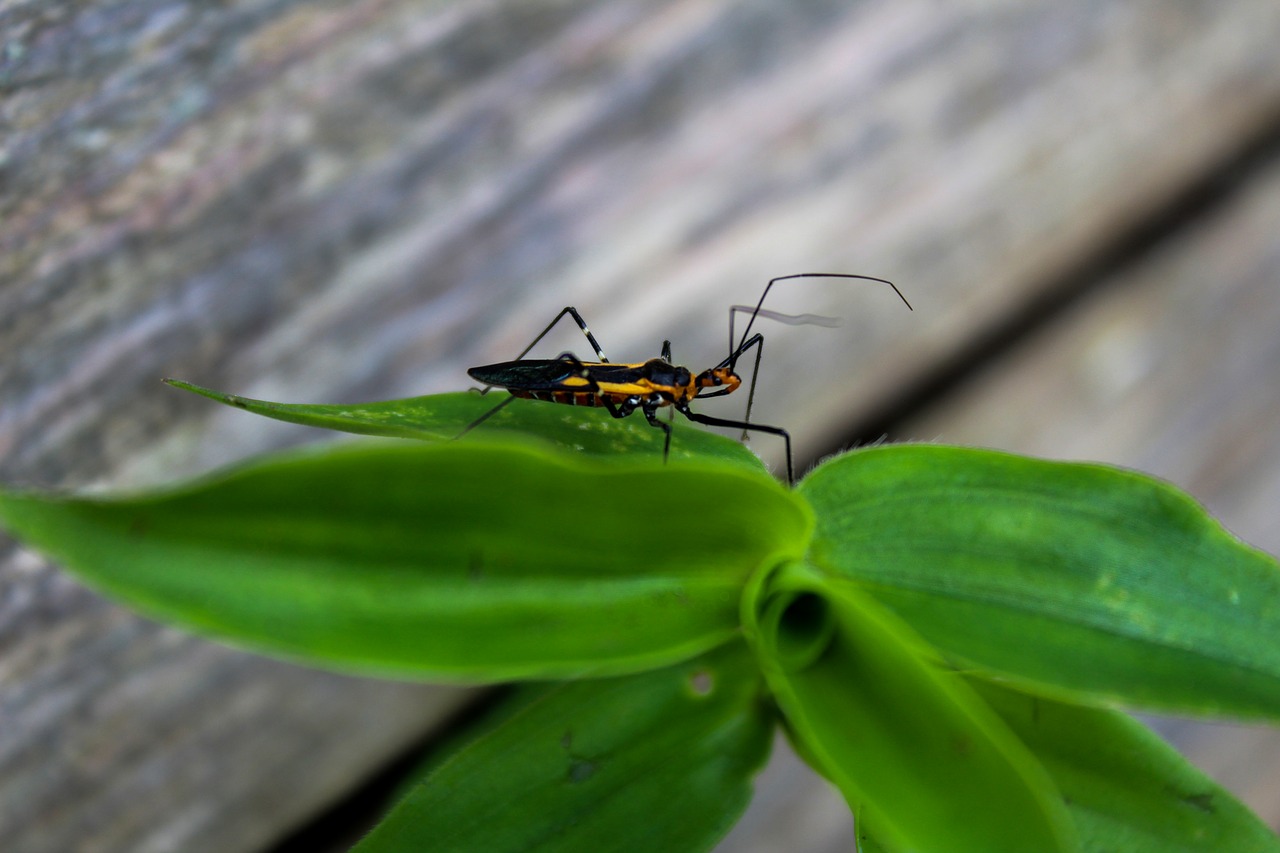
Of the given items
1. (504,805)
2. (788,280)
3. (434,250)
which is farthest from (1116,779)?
(434,250)

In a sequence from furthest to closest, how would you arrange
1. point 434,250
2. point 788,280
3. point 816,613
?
1. point 788,280
2. point 434,250
3. point 816,613

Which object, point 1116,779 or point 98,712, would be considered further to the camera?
point 98,712

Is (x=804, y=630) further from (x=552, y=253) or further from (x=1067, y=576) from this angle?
(x=552, y=253)

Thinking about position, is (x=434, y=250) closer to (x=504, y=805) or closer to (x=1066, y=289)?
(x=504, y=805)

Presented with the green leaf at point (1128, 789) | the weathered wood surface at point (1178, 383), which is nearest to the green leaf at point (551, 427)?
→ the green leaf at point (1128, 789)

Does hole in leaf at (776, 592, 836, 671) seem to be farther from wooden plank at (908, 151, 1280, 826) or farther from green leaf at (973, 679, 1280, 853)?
wooden plank at (908, 151, 1280, 826)

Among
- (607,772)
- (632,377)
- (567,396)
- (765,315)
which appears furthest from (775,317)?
(607,772)

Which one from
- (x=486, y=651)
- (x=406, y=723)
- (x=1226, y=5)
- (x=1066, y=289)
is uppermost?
(x=486, y=651)
